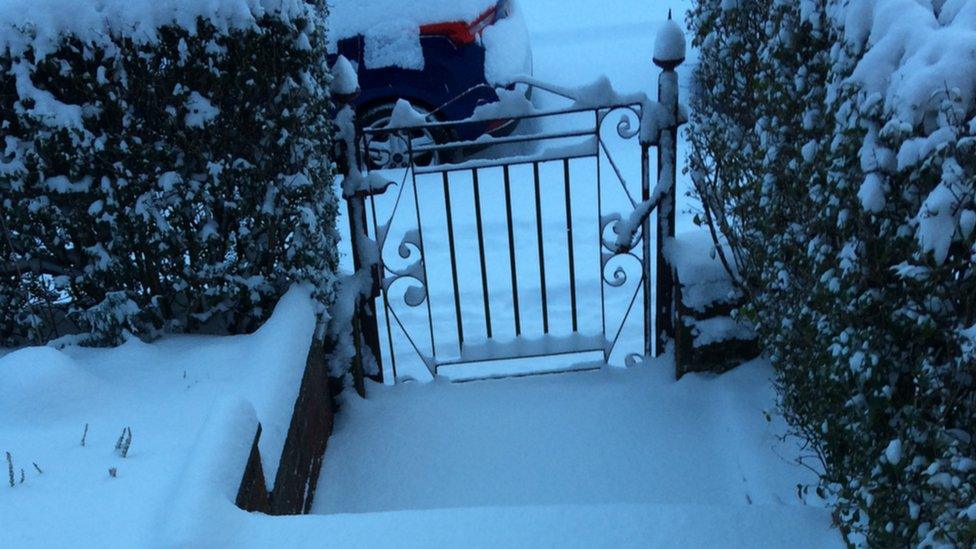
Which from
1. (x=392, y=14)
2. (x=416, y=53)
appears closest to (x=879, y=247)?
(x=416, y=53)

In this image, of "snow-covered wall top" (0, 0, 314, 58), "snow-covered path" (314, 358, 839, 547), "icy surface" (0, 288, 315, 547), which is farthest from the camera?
"snow-covered path" (314, 358, 839, 547)

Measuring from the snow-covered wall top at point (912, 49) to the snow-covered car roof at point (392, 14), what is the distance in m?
4.87

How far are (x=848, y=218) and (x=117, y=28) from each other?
88.9 inches

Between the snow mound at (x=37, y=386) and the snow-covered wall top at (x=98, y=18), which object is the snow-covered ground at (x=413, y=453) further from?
the snow-covered wall top at (x=98, y=18)

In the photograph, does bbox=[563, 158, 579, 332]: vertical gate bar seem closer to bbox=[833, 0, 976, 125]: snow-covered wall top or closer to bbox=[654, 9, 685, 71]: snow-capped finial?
bbox=[654, 9, 685, 71]: snow-capped finial

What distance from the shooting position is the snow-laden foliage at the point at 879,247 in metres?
1.62

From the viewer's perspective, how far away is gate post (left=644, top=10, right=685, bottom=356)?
152 inches

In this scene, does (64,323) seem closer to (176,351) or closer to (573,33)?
(176,351)

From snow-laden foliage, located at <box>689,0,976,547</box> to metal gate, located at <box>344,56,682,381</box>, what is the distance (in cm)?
128

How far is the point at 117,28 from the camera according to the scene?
2.91 meters

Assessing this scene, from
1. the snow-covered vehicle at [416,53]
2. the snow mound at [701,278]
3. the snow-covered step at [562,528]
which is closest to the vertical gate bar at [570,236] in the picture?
the snow mound at [701,278]

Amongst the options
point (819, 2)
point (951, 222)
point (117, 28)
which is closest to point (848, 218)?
point (951, 222)

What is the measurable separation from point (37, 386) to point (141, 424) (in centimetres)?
33

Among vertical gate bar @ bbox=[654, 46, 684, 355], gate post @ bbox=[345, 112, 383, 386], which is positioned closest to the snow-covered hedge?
gate post @ bbox=[345, 112, 383, 386]
